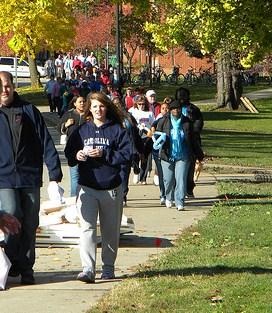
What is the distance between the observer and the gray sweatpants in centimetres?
945

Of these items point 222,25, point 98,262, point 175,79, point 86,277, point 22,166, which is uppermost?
point 222,25

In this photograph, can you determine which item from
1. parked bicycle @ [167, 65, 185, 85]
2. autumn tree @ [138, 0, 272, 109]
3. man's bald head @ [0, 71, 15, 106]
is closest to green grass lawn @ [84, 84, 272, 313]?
man's bald head @ [0, 71, 15, 106]

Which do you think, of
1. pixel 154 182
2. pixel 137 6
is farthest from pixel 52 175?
pixel 137 6

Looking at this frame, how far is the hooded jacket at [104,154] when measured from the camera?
31.1 ft

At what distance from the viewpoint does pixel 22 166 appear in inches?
366

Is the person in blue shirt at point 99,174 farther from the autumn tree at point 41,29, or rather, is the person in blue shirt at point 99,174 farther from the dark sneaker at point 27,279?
the autumn tree at point 41,29

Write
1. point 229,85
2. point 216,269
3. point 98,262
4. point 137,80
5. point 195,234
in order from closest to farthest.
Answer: point 216,269
point 98,262
point 195,234
point 229,85
point 137,80

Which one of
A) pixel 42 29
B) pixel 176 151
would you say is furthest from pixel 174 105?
pixel 42 29

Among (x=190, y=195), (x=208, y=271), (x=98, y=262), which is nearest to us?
(x=208, y=271)

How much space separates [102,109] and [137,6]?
1326 cm

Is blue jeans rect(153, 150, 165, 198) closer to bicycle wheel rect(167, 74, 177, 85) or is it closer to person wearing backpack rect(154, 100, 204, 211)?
person wearing backpack rect(154, 100, 204, 211)

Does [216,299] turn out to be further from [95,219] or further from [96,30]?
[96,30]

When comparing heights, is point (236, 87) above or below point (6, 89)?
below

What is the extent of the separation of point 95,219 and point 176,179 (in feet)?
20.7
